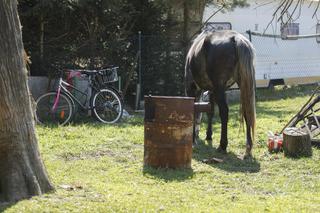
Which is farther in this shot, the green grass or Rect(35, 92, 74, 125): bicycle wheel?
Rect(35, 92, 74, 125): bicycle wheel

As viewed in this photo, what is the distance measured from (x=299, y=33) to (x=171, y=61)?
7.80m

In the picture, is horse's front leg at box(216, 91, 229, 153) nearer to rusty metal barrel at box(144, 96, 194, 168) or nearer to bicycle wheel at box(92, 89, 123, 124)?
rusty metal barrel at box(144, 96, 194, 168)

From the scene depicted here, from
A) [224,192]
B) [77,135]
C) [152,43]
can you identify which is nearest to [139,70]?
[152,43]

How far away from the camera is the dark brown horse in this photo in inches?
335

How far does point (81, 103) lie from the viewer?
12.4 metres

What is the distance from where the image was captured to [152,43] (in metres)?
15.0

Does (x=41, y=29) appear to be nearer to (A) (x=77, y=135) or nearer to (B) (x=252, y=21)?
(A) (x=77, y=135)

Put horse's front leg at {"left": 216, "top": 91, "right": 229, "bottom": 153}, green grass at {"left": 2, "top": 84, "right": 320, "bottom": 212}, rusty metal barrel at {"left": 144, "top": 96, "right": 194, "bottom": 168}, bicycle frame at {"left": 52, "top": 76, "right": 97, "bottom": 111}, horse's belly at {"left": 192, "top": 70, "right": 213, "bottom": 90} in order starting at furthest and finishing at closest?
bicycle frame at {"left": 52, "top": 76, "right": 97, "bottom": 111}, horse's belly at {"left": 192, "top": 70, "right": 213, "bottom": 90}, horse's front leg at {"left": 216, "top": 91, "right": 229, "bottom": 153}, rusty metal barrel at {"left": 144, "top": 96, "right": 194, "bottom": 168}, green grass at {"left": 2, "top": 84, "right": 320, "bottom": 212}

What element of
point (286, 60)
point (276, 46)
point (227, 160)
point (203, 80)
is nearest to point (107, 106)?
point (203, 80)

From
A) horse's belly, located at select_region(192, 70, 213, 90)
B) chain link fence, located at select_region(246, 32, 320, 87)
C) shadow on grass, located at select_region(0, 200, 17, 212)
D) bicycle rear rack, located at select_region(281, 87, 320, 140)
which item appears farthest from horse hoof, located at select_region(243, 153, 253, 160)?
chain link fence, located at select_region(246, 32, 320, 87)

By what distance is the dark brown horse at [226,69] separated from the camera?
850 cm

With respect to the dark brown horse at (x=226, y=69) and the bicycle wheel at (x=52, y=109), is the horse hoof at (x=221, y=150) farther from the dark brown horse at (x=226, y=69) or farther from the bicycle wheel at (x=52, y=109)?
the bicycle wheel at (x=52, y=109)

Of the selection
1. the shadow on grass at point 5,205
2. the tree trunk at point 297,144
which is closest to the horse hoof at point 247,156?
the tree trunk at point 297,144

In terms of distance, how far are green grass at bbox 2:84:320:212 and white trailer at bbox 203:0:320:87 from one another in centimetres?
840
